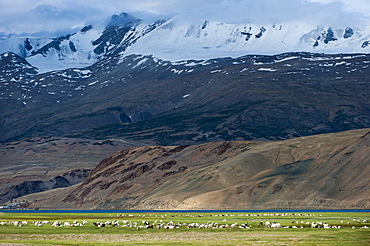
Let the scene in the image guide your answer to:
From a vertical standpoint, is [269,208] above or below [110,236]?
below

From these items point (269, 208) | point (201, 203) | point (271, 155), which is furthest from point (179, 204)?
point (271, 155)

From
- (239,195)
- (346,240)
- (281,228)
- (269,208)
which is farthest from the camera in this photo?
(239,195)

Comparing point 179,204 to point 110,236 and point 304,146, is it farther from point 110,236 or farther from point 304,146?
point 110,236

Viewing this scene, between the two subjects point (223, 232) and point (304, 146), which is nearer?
point (223, 232)

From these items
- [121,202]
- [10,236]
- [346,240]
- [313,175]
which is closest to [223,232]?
[346,240]

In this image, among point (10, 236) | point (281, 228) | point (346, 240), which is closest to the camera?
point (346, 240)

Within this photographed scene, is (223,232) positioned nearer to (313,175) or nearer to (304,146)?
(313,175)

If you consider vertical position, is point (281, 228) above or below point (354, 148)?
above

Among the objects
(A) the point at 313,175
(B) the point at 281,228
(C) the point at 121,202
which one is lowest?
(C) the point at 121,202

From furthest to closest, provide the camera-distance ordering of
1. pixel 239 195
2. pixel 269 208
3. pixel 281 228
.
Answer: pixel 239 195 < pixel 269 208 < pixel 281 228

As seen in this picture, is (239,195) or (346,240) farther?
(239,195)
